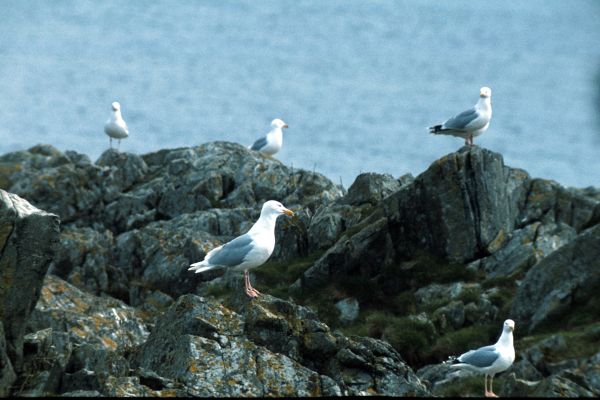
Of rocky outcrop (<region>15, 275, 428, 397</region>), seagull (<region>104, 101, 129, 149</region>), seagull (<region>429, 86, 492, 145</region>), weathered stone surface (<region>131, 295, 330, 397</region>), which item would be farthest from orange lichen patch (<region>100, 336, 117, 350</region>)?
seagull (<region>104, 101, 129, 149</region>)

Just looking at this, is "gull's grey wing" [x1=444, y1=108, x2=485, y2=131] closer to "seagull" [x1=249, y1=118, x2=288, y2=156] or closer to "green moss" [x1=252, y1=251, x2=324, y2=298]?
"green moss" [x1=252, y1=251, x2=324, y2=298]

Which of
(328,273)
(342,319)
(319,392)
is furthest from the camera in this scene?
(328,273)

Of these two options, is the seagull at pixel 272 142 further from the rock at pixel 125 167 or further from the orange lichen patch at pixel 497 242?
the orange lichen patch at pixel 497 242

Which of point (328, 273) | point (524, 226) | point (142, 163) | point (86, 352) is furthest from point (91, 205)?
point (86, 352)

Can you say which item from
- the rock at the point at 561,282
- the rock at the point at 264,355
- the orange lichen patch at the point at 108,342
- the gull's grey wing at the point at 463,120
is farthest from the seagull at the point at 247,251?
the gull's grey wing at the point at 463,120

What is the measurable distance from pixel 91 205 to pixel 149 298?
1082 cm

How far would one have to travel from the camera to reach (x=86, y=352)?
23.4 meters

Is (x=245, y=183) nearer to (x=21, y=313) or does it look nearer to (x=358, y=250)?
(x=358, y=250)

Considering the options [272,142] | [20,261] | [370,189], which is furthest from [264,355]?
[272,142]

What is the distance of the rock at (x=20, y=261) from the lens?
75.2 feet

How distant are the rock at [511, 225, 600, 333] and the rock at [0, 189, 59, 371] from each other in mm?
12778

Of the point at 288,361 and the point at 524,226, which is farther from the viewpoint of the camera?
the point at 524,226

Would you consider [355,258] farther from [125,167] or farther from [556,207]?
[125,167]

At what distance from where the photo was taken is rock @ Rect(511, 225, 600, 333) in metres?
29.2
